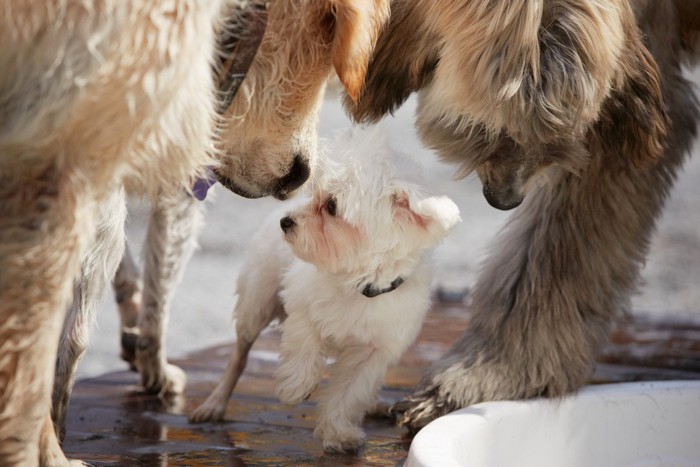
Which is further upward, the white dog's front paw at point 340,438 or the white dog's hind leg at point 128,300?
the white dog's front paw at point 340,438

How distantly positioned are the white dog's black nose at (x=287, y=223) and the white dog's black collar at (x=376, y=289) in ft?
0.74

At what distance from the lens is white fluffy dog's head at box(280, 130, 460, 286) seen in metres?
2.68

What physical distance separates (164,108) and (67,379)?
108 centimetres

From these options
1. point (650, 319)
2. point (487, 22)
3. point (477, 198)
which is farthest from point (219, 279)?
point (487, 22)

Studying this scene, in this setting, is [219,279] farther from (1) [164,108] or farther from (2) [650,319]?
(1) [164,108]

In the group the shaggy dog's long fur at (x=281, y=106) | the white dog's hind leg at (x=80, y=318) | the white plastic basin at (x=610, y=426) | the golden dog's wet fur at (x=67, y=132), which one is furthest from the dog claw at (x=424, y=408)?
the golden dog's wet fur at (x=67, y=132)

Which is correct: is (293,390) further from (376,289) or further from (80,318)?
(80,318)

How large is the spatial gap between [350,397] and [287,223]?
0.45 metres

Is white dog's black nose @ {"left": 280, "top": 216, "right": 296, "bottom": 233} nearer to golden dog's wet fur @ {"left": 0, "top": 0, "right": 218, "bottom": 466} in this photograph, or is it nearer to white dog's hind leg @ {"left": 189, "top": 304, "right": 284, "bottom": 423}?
white dog's hind leg @ {"left": 189, "top": 304, "right": 284, "bottom": 423}

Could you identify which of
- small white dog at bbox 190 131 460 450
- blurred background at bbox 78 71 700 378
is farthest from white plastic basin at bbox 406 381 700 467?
blurred background at bbox 78 71 700 378

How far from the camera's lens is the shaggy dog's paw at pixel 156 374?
11.2 feet

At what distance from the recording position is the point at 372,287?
2727mm

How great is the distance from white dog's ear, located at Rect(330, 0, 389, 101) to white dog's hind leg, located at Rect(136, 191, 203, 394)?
1.23 meters

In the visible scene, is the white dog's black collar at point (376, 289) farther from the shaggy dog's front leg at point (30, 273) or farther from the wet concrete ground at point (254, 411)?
the shaggy dog's front leg at point (30, 273)
